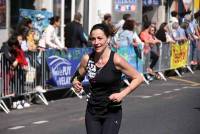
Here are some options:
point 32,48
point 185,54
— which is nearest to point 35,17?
point 32,48

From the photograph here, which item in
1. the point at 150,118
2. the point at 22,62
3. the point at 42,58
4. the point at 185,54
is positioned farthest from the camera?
the point at 185,54

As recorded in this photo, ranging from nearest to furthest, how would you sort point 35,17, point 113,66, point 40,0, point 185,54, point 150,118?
1. point 113,66
2. point 150,118
3. point 35,17
4. point 40,0
5. point 185,54

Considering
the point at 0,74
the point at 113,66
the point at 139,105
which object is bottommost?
the point at 139,105

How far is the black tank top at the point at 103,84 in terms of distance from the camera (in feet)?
19.5

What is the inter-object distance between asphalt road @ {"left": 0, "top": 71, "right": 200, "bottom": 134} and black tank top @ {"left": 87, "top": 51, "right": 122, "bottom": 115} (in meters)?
3.71

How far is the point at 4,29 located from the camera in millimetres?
16344

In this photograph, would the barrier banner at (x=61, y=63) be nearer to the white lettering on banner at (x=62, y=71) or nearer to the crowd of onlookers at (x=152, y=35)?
the white lettering on banner at (x=62, y=71)

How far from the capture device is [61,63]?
45.5 feet

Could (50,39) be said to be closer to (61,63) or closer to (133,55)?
(61,63)

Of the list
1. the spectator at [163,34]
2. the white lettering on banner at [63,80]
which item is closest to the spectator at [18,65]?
the white lettering on banner at [63,80]

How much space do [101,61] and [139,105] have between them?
23.3 ft

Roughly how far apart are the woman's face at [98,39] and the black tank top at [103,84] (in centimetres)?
15

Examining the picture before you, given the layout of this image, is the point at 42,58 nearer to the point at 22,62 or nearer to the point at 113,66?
the point at 22,62

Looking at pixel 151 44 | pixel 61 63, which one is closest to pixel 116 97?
pixel 61 63
